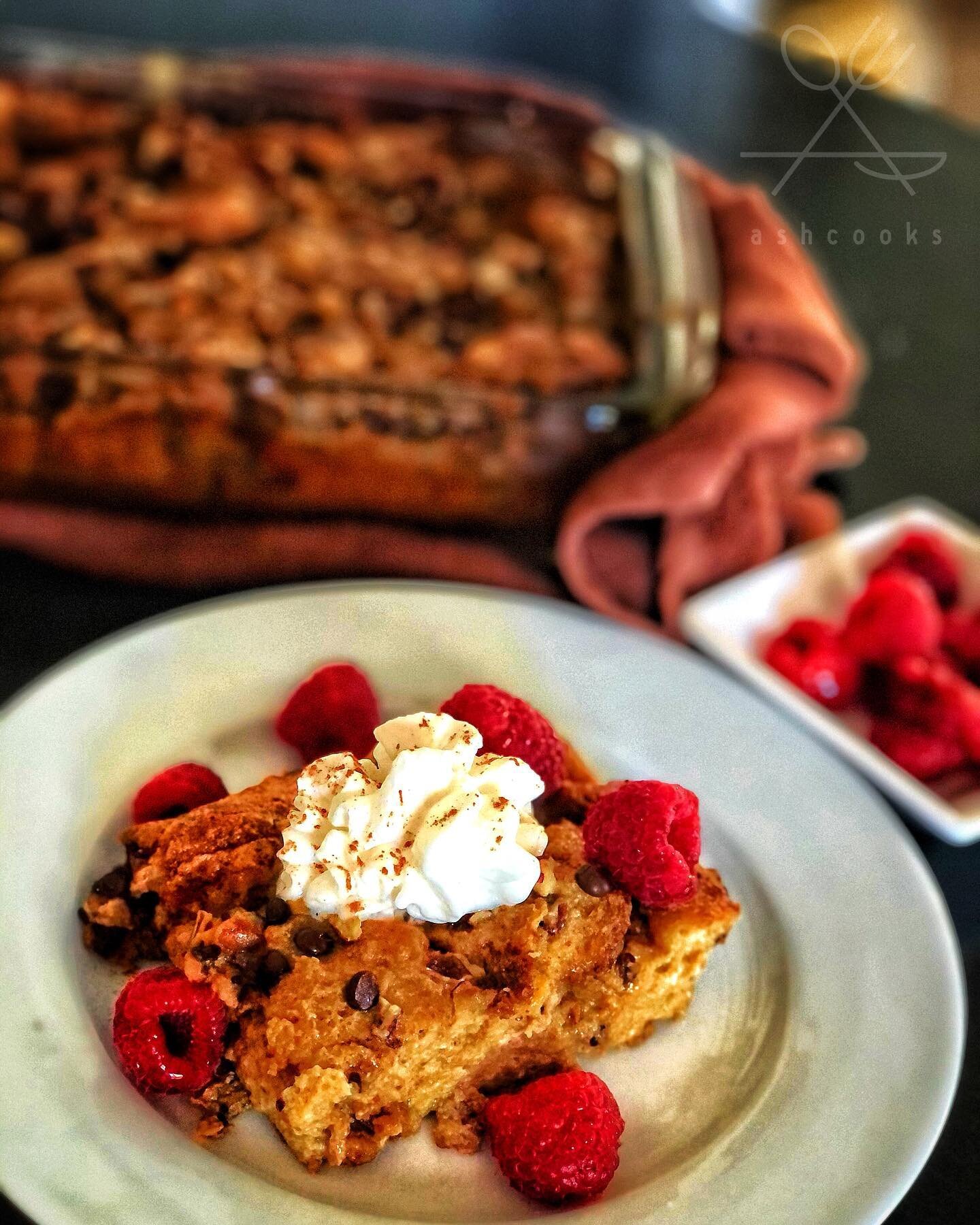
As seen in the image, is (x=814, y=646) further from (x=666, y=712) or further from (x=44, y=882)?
(x=44, y=882)

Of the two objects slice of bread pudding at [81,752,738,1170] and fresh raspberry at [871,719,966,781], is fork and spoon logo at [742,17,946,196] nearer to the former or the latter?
fresh raspberry at [871,719,966,781]

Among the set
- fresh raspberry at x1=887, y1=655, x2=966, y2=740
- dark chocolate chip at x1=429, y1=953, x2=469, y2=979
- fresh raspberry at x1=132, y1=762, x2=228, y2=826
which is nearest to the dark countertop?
fresh raspberry at x1=887, y1=655, x2=966, y2=740

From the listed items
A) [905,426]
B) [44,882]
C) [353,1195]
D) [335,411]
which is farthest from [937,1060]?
[905,426]

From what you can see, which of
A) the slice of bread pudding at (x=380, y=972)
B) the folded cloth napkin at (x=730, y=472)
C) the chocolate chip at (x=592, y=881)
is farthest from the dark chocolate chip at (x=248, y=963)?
the folded cloth napkin at (x=730, y=472)

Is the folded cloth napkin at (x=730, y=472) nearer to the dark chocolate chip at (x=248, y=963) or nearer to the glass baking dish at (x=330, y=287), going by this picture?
the glass baking dish at (x=330, y=287)

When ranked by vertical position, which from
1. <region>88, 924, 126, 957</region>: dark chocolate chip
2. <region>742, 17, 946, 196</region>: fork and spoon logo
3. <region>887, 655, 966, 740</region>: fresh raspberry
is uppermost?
<region>742, 17, 946, 196</region>: fork and spoon logo
